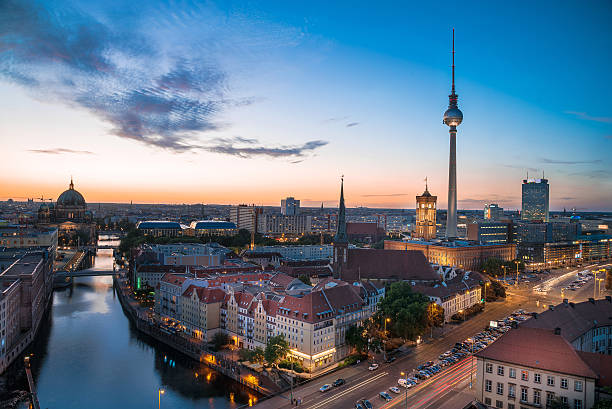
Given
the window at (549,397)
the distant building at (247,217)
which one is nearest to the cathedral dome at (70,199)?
the distant building at (247,217)

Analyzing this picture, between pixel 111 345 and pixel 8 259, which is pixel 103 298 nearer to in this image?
pixel 8 259

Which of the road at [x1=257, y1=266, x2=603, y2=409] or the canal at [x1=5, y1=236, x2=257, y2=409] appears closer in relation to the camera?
the road at [x1=257, y1=266, x2=603, y2=409]

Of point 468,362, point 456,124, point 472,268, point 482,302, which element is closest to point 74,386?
point 468,362

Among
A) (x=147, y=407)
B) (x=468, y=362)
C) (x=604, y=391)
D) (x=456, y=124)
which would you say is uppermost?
(x=456, y=124)

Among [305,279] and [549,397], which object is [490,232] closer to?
[305,279]

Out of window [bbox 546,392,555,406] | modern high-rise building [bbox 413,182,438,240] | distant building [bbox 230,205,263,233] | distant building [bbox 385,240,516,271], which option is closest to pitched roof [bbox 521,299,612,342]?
window [bbox 546,392,555,406]

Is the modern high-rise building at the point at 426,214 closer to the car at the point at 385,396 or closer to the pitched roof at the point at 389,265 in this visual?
the pitched roof at the point at 389,265

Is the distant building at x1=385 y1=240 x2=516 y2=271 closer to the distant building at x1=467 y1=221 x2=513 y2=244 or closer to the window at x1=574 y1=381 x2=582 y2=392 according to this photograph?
the distant building at x1=467 y1=221 x2=513 y2=244

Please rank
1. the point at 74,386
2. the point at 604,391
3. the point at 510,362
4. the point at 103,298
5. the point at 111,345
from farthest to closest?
the point at 103,298 → the point at 111,345 → the point at 74,386 → the point at 510,362 → the point at 604,391
